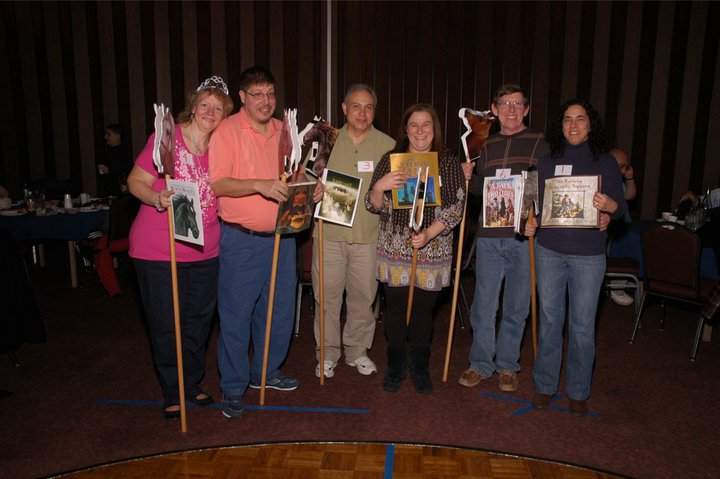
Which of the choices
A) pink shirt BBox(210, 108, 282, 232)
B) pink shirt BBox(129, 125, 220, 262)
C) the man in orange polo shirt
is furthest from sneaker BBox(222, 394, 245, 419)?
pink shirt BBox(210, 108, 282, 232)

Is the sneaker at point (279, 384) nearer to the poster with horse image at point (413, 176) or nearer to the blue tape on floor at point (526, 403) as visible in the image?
the blue tape on floor at point (526, 403)

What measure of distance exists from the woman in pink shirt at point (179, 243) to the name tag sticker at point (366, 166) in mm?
800

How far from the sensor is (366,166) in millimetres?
3234

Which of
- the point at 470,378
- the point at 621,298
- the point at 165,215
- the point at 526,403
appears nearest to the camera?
the point at 165,215

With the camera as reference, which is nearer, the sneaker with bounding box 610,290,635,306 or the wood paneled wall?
the sneaker with bounding box 610,290,635,306

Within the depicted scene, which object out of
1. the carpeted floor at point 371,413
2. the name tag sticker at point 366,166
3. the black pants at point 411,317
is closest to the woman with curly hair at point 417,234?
the black pants at point 411,317

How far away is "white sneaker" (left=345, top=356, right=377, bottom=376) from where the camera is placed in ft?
11.7

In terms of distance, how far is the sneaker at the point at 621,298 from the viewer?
16.9 ft

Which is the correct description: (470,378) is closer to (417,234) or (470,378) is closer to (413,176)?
(417,234)

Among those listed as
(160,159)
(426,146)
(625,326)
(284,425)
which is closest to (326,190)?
(426,146)

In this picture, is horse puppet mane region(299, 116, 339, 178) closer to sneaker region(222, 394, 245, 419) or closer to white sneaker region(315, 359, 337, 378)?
white sneaker region(315, 359, 337, 378)

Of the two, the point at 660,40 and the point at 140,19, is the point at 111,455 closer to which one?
the point at 140,19

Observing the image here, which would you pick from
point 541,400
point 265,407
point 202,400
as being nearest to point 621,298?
point 541,400

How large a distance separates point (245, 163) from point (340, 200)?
1.90ft
